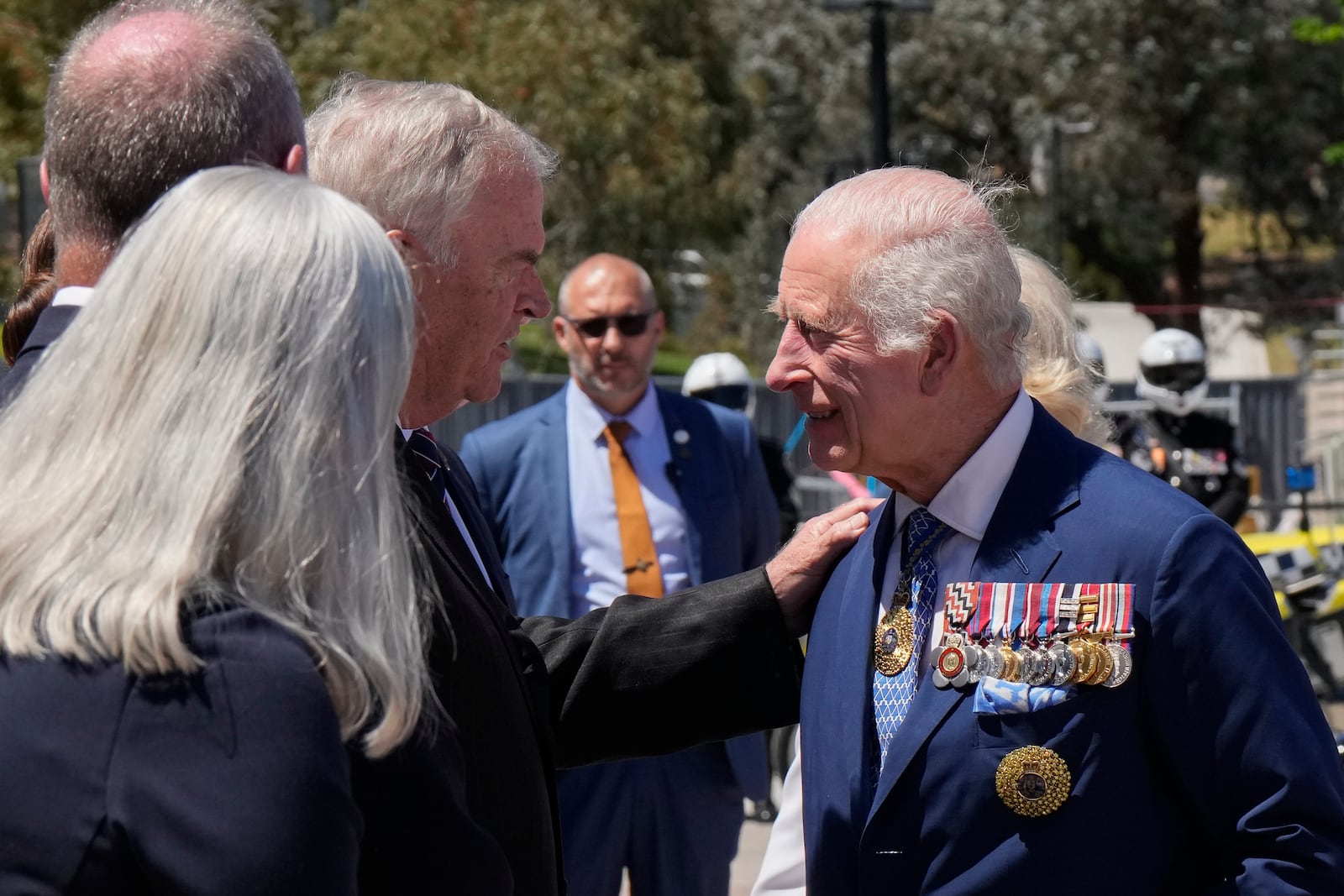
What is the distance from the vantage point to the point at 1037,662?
205 cm

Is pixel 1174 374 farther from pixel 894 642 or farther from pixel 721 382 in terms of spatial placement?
pixel 894 642

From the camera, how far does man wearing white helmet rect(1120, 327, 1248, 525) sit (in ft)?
26.9

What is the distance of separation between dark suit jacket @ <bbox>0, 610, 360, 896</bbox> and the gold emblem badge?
1.04 m

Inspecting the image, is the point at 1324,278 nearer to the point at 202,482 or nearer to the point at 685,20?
the point at 685,20

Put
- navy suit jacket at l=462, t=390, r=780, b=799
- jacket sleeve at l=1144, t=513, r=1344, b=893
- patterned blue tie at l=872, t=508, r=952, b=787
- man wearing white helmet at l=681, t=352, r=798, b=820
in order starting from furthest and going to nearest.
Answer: man wearing white helmet at l=681, t=352, r=798, b=820, navy suit jacket at l=462, t=390, r=780, b=799, patterned blue tie at l=872, t=508, r=952, b=787, jacket sleeve at l=1144, t=513, r=1344, b=893

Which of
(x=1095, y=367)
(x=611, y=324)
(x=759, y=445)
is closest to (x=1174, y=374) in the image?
(x=759, y=445)

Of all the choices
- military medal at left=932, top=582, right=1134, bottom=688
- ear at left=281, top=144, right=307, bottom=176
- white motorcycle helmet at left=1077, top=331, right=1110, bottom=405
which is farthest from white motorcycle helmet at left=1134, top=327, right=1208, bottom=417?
ear at left=281, top=144, right=307, bottom=176


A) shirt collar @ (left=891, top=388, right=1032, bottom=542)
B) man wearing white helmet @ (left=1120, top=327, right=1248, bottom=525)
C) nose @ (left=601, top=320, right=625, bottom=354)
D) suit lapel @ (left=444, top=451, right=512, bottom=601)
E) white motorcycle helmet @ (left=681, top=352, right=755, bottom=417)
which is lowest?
man wearing white helmet @ (left=1120, top=327, right=1248, bottom=525)

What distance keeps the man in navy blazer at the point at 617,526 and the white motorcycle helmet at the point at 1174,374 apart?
4.31 metres

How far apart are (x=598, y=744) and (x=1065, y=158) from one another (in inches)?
864

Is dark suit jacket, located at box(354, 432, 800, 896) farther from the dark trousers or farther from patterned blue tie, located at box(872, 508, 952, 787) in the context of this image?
the dark trousers

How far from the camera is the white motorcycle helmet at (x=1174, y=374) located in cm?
873

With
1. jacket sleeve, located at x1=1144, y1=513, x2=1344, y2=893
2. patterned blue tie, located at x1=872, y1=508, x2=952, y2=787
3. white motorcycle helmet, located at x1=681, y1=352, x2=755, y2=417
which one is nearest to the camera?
jacket sleeve, located at x1=1144, y1=513, x2=1344, y2=893

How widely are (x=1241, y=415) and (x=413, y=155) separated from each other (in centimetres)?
1649
